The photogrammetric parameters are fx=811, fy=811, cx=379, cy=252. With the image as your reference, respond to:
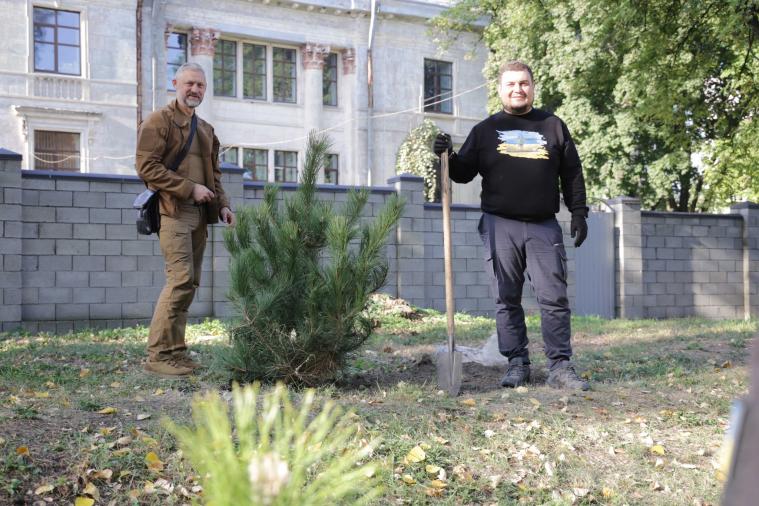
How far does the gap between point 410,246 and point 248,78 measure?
43.6 ft

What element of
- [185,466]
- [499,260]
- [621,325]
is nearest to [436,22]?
[621,325]

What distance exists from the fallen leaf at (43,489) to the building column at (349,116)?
22105 millimetres

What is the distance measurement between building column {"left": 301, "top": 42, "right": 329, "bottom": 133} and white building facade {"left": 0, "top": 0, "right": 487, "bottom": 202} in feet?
0.12

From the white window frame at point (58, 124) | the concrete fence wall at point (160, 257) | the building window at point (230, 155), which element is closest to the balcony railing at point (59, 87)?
the white window frame at point (58, 124)

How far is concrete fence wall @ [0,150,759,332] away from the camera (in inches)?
406

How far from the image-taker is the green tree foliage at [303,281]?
17.0 feet

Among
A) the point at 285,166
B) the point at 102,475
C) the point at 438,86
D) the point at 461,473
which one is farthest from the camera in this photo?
the point at 438,86

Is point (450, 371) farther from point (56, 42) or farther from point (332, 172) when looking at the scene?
point (332, 172)

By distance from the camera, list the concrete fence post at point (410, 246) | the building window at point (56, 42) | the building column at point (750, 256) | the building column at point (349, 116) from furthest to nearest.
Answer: the building column at point (349, 116)
the building window at point (56, 42)
the building column at point (750, 256)
the concrete fence post at point (410, 246)

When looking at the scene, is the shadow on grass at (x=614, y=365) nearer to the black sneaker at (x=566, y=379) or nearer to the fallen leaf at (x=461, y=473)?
the black sneaker at (x=566, y=379)

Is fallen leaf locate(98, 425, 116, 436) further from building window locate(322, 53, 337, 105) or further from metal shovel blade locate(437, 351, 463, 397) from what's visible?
building window locate(322, 53, 337, 105)

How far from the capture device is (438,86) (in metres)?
26.8

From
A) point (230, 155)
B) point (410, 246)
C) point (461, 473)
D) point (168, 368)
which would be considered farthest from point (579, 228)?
point (230, 155)

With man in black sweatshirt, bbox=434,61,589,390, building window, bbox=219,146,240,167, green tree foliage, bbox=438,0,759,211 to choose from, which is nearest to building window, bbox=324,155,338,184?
building window, bbox=219,146,240,167
